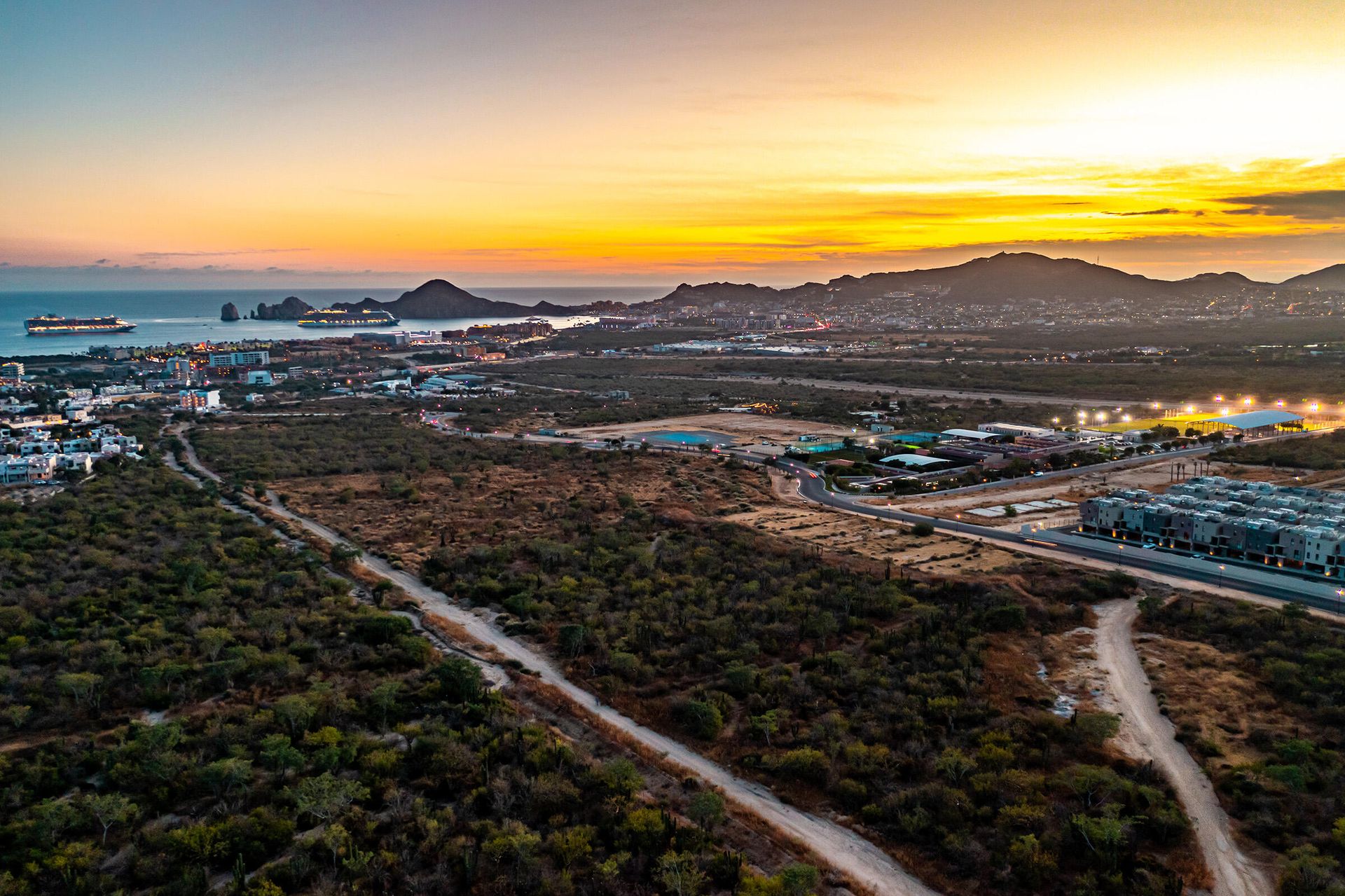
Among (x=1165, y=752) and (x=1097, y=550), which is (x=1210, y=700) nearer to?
(x=1165, y=752)

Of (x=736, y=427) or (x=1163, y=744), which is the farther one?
(x=736, y=427)

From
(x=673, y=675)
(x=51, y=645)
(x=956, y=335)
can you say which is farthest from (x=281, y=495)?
(x=956, y=335)

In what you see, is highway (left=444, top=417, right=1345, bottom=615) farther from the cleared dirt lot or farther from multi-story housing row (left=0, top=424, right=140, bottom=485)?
multi-story housing row (left=0, top=424, right=140, bottom=485)

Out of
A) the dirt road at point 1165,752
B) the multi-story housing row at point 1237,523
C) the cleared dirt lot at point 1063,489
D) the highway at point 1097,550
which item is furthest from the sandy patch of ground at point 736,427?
the dirt road at point 1165,752

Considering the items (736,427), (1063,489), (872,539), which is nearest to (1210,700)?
(872,539)

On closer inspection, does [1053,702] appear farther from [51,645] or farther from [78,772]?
[51,645]

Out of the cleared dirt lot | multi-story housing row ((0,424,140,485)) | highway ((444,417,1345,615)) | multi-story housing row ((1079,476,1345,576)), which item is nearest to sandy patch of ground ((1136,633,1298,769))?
highway ((444,417,1345,615))
